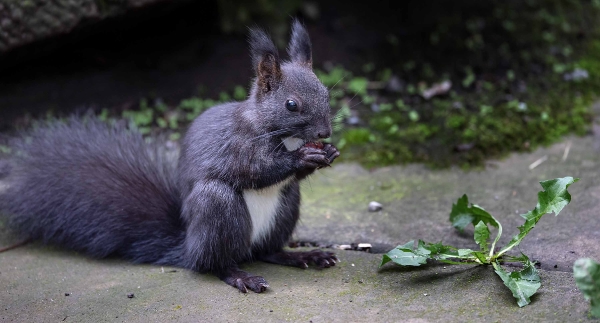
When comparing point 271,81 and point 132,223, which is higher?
point 271,81

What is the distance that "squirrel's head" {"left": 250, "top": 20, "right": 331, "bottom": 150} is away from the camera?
2791 mm

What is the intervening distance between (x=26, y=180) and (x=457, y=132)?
257cm

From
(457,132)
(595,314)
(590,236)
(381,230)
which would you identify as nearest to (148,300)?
(381,230)

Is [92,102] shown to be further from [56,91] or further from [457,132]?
[457,132]

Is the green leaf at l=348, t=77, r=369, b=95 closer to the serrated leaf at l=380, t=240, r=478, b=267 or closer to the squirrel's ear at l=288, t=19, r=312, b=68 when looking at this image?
the squirrel's ear at l=288, t=19, r=312, b=68

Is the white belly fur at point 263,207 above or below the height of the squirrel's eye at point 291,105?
below

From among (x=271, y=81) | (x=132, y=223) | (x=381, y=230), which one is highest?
(x=271, y=81)

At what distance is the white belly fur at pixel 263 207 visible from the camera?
2904 mm

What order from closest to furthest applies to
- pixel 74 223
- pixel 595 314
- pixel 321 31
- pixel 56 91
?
pixel 595 314 → pixel 74 223 → pixel 56 91 → pixel 321 31

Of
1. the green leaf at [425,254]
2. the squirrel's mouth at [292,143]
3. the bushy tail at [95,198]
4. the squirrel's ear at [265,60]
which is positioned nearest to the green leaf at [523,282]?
the green leaf at [425,254]

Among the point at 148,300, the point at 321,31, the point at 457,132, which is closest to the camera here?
the point at 148,300

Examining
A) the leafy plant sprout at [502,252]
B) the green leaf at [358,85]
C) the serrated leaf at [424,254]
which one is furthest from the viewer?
the green leaf at [358,85]

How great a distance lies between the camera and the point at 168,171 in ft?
10.9

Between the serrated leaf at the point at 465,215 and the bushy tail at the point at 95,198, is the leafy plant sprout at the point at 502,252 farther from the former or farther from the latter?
the bushy tail at the point at 95,198
